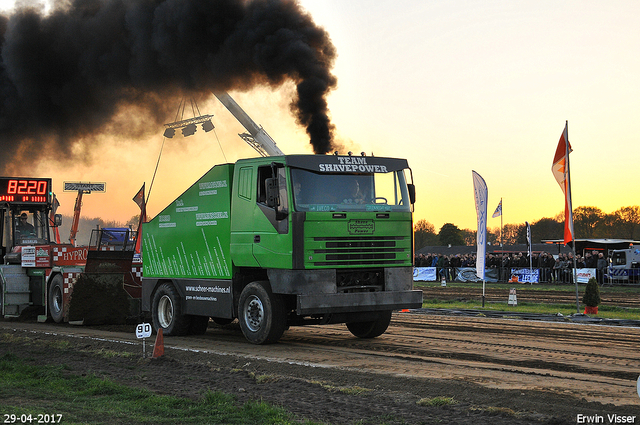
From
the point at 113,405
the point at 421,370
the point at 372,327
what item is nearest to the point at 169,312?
the point at 372,327

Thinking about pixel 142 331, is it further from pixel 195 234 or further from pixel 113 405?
pixel 113 405

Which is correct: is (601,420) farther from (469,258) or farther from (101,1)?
(469,258)

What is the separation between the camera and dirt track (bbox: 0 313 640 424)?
21.8 feet

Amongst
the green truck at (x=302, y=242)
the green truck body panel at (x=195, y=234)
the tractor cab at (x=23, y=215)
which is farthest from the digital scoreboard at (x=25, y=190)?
the green truck at (x=302, y=242)

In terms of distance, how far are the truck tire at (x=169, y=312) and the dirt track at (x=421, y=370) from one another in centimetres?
45

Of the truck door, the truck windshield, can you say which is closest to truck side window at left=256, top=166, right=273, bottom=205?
the truck door

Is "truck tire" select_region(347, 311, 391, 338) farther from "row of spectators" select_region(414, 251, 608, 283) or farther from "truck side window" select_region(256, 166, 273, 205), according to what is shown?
"row of spectators" select_region(414, 251, 608, 283)

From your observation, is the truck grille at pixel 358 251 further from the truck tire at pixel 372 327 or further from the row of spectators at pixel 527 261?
the row of spectators at pixel 527 261

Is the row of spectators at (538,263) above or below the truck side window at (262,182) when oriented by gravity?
below

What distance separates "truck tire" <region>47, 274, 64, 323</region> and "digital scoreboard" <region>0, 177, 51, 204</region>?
3285 mm

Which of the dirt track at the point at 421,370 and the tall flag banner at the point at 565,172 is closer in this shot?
the dirt track at the point at 421,370

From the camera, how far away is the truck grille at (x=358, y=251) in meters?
10.8

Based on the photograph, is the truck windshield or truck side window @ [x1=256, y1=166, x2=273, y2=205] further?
truck side window @ [x1=256, y1=166, x2=273, y2=205]

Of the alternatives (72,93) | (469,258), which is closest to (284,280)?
(72,93)
